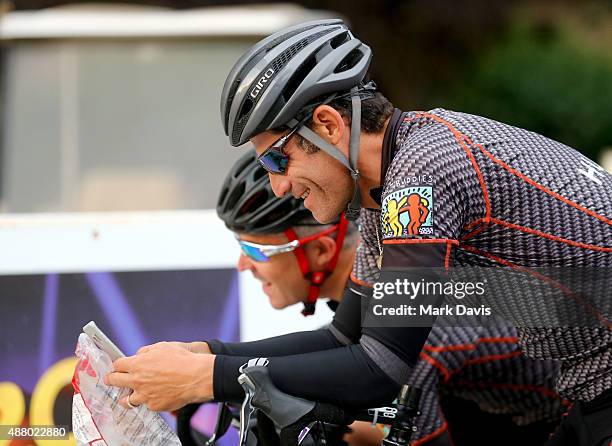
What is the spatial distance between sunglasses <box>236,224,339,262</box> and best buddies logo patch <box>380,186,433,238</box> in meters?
1.34

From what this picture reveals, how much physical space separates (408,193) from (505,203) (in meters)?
0.30

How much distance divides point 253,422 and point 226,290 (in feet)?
5.64

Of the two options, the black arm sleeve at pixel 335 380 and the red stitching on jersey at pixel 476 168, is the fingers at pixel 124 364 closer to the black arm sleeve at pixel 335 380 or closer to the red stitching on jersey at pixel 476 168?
the black arm sleeve at pixel 335 380

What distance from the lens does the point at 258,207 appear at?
3.79 meters

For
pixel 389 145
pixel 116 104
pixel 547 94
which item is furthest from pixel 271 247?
pixel 547 94

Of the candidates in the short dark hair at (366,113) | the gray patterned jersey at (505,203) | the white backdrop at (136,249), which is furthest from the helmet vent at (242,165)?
the gray patterned jersey at (505,203)

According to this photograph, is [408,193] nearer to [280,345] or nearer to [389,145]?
[389,145]

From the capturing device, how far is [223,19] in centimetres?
905

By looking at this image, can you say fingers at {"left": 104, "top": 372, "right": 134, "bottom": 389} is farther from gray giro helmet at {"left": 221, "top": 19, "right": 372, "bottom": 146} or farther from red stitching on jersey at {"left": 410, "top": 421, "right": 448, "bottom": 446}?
red stitching on jersey at {"left": 410, "top": 421, "right": 448, "bottom": 446}

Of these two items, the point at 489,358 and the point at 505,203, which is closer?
the point at 505,203

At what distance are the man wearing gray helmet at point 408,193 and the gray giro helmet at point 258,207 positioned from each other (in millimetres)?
847

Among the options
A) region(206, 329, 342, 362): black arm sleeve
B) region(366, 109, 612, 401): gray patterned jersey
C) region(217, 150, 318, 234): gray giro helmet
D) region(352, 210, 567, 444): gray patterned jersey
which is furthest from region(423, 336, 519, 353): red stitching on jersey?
region(217, 150, 318, 234): gray giro helmet

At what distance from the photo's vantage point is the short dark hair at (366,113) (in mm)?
2812

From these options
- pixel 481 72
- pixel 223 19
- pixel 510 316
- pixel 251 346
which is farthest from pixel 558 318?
pixel 481 72
